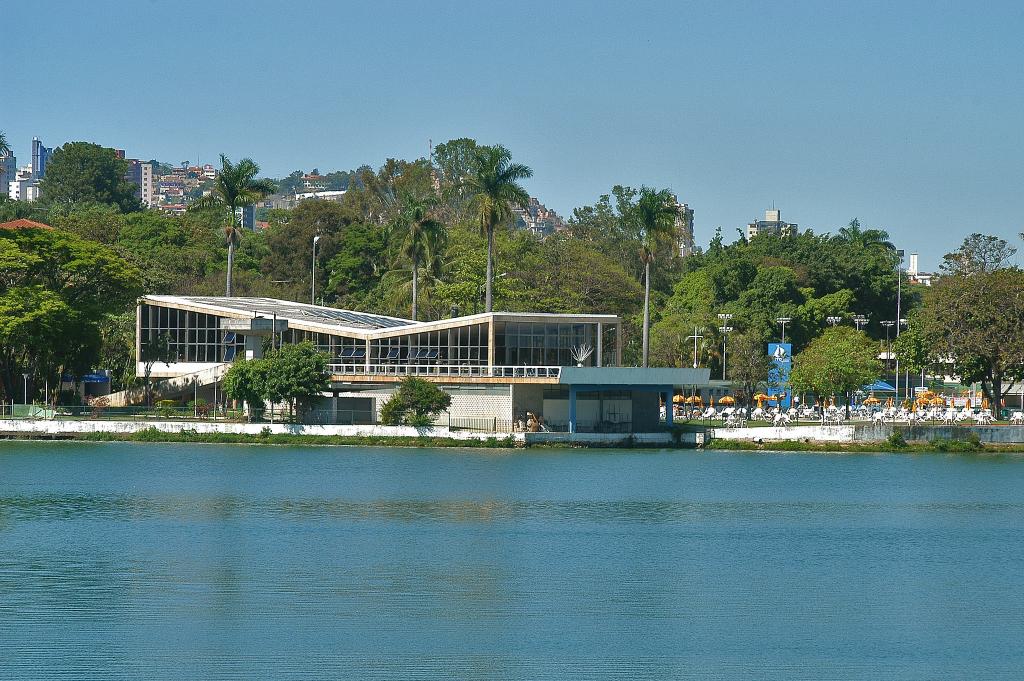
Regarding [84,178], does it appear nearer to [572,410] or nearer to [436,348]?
[436,348]

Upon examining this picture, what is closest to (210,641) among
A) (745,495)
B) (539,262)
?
(745,495)

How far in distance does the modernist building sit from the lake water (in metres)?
12.3

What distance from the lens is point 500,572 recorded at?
115 feet

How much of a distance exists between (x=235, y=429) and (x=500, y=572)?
116ft

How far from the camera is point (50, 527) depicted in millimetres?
41250

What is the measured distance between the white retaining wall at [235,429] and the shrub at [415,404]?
0.75 meters

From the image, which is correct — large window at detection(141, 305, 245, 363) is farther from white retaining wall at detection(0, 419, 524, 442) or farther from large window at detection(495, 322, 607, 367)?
large window at detection(495, 322, 607, 367)

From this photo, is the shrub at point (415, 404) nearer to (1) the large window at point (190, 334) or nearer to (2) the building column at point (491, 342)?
(2) the building column at point (491, 342)

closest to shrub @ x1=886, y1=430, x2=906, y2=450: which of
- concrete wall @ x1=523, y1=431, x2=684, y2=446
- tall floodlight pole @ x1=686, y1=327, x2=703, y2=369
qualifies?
concrete wall @ x1=523, y1=431, x2=684, y2=446

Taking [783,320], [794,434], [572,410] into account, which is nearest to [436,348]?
[572,410]

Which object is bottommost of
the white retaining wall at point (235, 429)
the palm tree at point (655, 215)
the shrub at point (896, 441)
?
the shrub at point (896, 441)

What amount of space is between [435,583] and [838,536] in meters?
14.6

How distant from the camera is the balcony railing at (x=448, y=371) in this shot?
71188 mm

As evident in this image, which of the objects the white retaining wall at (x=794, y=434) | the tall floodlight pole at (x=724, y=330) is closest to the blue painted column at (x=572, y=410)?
the white retaining wall at (x=794, y=434)
